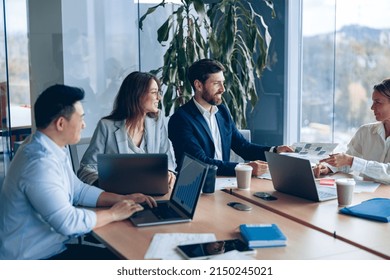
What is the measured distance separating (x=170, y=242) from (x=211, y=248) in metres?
0.17

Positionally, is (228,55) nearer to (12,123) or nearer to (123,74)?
(123,74)

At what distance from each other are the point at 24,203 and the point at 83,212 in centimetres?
23

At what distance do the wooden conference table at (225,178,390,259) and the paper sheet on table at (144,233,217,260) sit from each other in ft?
1.48

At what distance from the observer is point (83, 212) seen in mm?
1995

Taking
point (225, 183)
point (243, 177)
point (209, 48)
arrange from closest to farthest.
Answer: point (243, 177) < point (225, 183) < point (209, 48)

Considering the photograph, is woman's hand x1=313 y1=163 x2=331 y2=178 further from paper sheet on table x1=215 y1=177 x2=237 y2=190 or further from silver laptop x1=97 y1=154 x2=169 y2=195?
silver laptop x1=97 y1=154 x2=169 y2=195

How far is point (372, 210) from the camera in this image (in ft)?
7.09

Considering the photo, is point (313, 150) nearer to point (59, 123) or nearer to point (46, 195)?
point (59, 123)

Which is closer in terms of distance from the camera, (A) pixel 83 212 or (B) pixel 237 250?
(B) pixel 237 250

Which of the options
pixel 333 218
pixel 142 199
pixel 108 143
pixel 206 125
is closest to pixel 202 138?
pixel 206 125

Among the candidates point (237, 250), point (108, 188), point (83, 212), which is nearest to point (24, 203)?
point (83, 212)

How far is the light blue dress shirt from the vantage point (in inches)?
75.5

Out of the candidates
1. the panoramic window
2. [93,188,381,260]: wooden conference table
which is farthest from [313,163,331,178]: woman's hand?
the panoramic window
